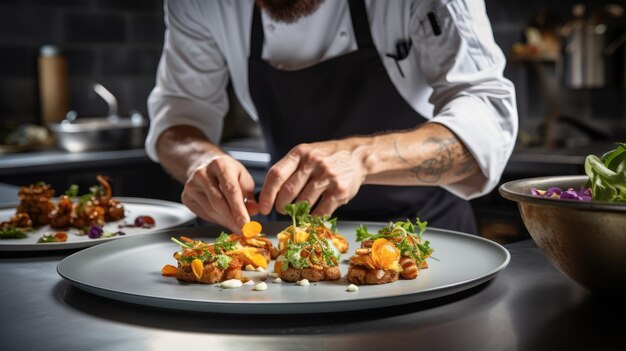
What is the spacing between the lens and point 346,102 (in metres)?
1.95

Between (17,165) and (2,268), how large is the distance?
2423 millimetres

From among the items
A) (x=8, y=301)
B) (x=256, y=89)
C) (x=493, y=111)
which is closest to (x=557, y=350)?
(x=8, y=301)

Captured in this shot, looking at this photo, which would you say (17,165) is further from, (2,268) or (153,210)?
(2,268)

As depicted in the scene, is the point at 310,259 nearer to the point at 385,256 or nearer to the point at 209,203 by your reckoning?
the point at 385,256

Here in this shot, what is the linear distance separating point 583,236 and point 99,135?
3.34m

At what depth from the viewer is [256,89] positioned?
2.03 m

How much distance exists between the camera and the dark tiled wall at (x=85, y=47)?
4.17 meters

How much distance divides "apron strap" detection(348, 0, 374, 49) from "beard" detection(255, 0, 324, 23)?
82 mm

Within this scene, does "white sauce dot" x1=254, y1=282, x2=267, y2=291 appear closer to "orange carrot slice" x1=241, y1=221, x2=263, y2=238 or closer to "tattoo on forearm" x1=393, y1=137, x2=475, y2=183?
"orange carrot slice" x1=241, y1=221, x2=263, y2=238

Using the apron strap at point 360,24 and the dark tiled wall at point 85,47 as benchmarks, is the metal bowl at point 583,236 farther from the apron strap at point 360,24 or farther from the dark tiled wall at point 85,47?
the dark tiled wall at point 85,47

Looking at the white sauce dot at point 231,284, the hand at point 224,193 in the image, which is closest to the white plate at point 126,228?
the hand at point 224,193

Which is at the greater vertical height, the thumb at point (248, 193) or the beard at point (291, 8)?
the beard at point (291, 8)

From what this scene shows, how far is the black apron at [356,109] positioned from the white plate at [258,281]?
1.81 feet

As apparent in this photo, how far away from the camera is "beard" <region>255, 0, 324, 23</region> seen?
1870 mm
